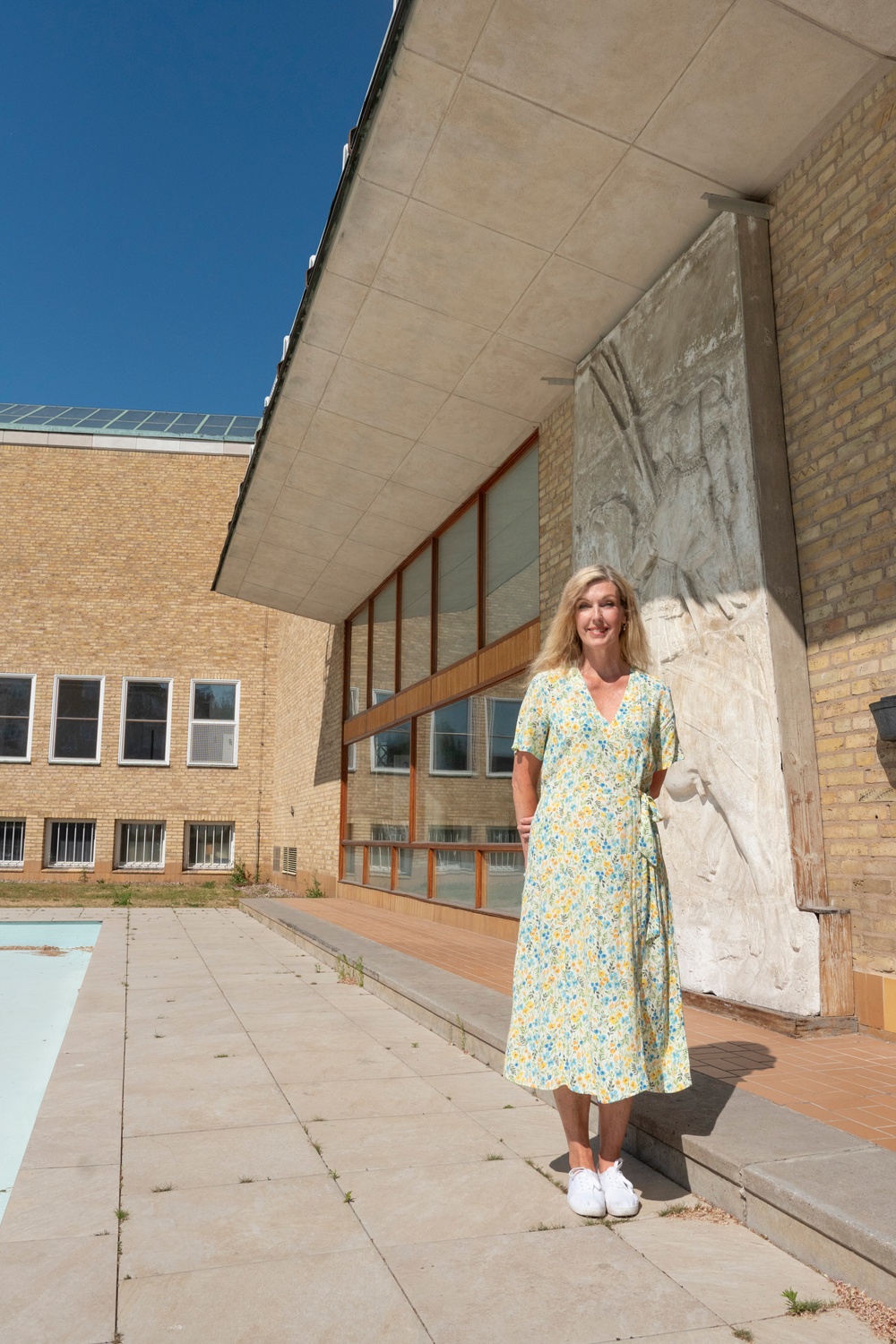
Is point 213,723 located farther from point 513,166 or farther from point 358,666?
point 513,166

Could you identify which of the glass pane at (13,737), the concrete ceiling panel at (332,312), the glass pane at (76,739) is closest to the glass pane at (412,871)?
the concrete ceiling panel at (332,312)

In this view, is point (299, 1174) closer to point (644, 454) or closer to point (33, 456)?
point (644, 454)

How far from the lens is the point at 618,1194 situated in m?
2.93

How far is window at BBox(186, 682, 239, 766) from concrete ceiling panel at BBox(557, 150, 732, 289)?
59.2 ft

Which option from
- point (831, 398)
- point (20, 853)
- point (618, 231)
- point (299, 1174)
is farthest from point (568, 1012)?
point (20, 853)

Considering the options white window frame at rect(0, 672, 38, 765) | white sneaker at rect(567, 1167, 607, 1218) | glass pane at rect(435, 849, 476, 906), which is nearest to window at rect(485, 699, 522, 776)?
glass pane at rect(435, 849, 476, 906)

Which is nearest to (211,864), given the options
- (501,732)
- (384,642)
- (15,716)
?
(15,716)

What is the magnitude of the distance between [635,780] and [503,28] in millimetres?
4221

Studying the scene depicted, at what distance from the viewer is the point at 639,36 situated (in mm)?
5105

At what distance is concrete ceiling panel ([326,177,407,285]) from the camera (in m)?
6.66

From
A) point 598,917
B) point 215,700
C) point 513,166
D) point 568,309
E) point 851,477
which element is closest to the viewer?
point 598,917

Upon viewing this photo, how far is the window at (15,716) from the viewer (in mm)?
22484

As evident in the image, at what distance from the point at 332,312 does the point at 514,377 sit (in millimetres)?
1577

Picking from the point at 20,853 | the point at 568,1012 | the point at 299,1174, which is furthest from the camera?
the point at 20,853
